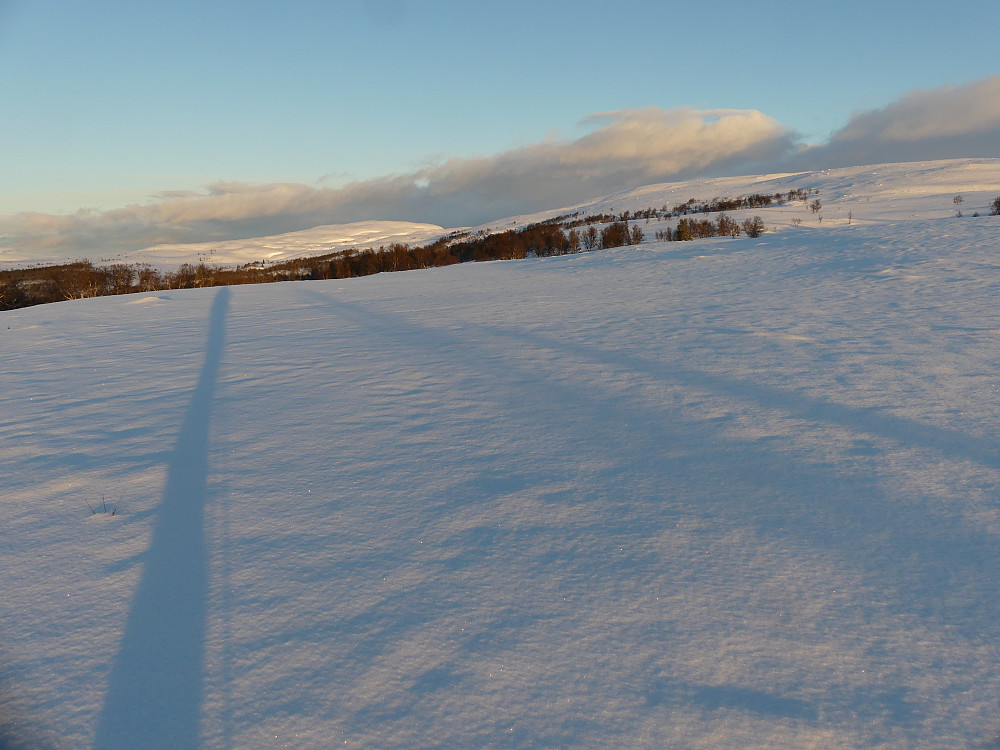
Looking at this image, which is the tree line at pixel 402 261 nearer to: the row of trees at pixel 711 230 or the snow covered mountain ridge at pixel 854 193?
the row of trees at pixel 711 230

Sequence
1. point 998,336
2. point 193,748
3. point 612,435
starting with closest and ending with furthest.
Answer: point 193,748, point 612,435, point 998,336

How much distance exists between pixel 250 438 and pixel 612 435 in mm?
2497

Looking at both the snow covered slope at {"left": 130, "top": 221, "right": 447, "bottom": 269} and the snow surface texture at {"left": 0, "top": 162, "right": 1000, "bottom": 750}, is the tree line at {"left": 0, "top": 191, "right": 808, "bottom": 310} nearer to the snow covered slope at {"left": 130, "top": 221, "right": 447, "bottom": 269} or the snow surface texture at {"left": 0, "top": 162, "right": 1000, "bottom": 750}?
the snow surface texture at {"left": 0, "top": 162, "right": 1000, "bottom": 750}

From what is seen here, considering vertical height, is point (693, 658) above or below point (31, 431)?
below

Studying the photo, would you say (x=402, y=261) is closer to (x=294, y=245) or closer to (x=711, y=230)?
(x=711, y=230)

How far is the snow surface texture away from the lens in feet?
5.65

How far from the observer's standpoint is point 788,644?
190cm

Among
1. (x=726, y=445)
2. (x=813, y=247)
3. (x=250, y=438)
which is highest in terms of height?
(x=813, y=247)

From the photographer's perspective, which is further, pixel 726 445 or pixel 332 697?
pixel 726 445

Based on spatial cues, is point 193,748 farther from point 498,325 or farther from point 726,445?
point 498,325

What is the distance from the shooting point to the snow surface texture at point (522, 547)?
1722 millimetres

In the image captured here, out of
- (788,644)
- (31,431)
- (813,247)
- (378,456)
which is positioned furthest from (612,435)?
(813,247)

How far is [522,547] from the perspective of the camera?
2.49 metres

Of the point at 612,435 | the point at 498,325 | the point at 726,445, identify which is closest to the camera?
the point at 726,445
